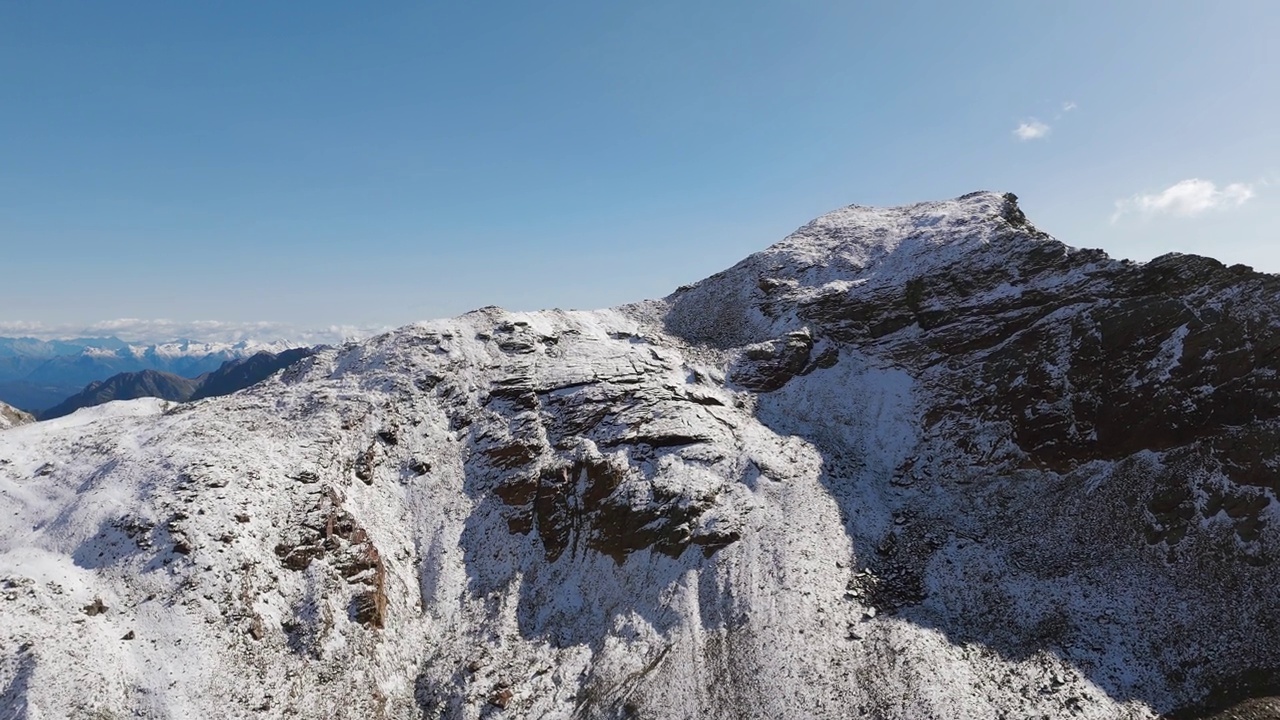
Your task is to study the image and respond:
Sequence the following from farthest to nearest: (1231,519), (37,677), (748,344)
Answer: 1. (748,344)
2. (1231,519)
3. (37,677)

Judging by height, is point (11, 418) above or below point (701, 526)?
above

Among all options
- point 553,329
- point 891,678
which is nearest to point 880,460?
point 891,678

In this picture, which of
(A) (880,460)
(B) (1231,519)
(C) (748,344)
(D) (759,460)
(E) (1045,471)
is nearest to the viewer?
(B) (1231,519)

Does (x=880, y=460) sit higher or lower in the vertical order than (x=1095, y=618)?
higher

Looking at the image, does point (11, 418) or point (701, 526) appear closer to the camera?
point (701, 526)

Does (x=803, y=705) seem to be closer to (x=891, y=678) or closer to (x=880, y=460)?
(x=891, y=678)

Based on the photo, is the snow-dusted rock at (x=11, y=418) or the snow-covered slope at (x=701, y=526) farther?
the snow-dusted rock at (x=11, y=418)

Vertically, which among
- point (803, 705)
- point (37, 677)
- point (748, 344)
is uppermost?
point (748, 344)

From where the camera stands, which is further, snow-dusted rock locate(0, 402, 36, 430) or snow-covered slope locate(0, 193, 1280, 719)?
snow-dusted rock locate(0, 402, 36, 430)
